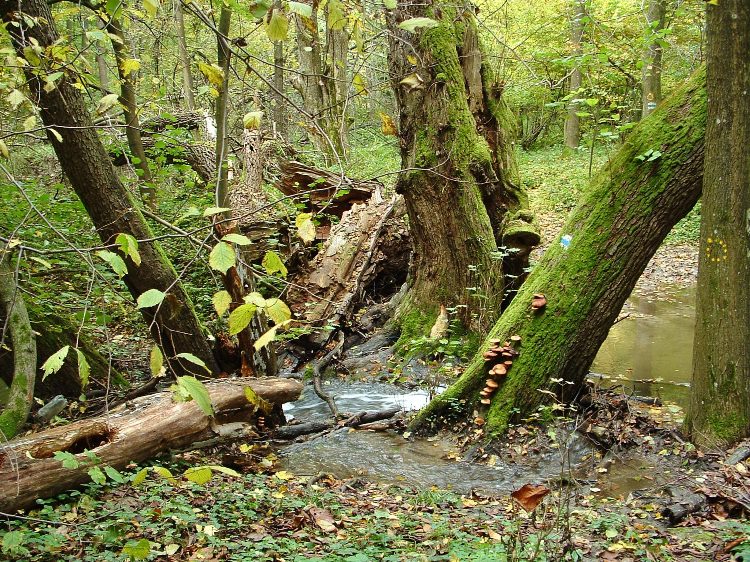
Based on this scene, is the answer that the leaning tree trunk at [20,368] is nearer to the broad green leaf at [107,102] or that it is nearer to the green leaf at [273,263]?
the broad green leaf at [107,102]

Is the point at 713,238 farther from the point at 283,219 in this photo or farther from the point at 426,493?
the point at 283,219

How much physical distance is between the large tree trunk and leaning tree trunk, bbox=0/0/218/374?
14.7 ft

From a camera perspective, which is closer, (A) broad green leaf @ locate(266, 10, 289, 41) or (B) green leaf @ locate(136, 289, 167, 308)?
(B) green leaf @ locate(136, 289, 167, 308)

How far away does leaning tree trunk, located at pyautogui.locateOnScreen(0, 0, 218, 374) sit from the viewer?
527 cm

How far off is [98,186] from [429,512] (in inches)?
172

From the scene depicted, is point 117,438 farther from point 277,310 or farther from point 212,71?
point 277,310

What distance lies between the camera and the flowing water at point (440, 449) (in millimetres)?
5156

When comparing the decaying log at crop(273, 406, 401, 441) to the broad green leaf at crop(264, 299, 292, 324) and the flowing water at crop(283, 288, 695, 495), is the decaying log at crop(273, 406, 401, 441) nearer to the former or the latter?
the flowing water at crop(283, 288, 695, 495)

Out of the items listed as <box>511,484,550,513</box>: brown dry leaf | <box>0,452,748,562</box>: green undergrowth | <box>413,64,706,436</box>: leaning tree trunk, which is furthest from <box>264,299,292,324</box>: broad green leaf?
<box>413,64,706,436</box>: leaning tree trunk

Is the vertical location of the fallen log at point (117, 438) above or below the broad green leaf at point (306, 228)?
below

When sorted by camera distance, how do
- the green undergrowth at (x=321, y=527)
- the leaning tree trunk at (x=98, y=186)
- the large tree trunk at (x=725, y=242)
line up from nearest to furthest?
the green undergrowth at (x=321, y=527)
the large tree trunk at (x=725, y=242)
the leaning tree trunk at (x=98, y=186)

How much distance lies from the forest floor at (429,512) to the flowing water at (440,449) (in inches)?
3.2

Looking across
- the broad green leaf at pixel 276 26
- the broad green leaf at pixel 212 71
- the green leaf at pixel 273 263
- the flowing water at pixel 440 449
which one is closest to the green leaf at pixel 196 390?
the green leaf at pixel 273 263

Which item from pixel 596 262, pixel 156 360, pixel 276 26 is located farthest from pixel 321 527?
pixel 596 262
